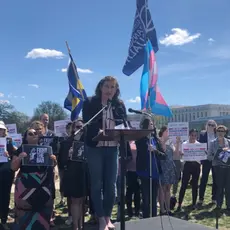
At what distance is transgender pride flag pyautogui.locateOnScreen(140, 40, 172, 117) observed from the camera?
6.87m

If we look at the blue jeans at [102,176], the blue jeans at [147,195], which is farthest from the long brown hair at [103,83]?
the blue jeans at [147,195]

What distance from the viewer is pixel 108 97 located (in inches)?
180

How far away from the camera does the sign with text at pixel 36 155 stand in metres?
4.73

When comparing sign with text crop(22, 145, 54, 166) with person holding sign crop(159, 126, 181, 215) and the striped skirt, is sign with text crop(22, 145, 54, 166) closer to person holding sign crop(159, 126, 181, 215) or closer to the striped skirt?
the striped skirt

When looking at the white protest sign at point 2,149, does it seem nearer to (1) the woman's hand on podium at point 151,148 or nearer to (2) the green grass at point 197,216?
(2) the green grass at point 197,216

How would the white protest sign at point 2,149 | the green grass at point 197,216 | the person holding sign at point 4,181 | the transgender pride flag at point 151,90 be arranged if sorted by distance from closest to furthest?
the white protest sign at point 2,149
the person holding sign at point 4,181
the green grass at point 197,216
the transgender pride flag at point 151,90

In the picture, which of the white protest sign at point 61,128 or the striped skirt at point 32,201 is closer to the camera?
the striped skirt at point 32,201

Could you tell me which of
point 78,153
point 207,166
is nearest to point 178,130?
point 207,166

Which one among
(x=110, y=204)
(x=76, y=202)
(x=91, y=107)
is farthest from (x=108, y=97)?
(x=76, y=202)

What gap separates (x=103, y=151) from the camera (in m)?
4.51

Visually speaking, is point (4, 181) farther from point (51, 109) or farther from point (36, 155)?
point (51, 109)

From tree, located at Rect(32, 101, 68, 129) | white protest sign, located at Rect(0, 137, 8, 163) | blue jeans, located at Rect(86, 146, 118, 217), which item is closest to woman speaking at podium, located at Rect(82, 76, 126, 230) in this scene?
blue jeans, located at Rect(86, 146, 118, 217)

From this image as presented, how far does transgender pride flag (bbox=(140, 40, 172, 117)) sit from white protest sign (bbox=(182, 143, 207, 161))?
94cm

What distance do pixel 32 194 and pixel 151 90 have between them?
3.29 m
